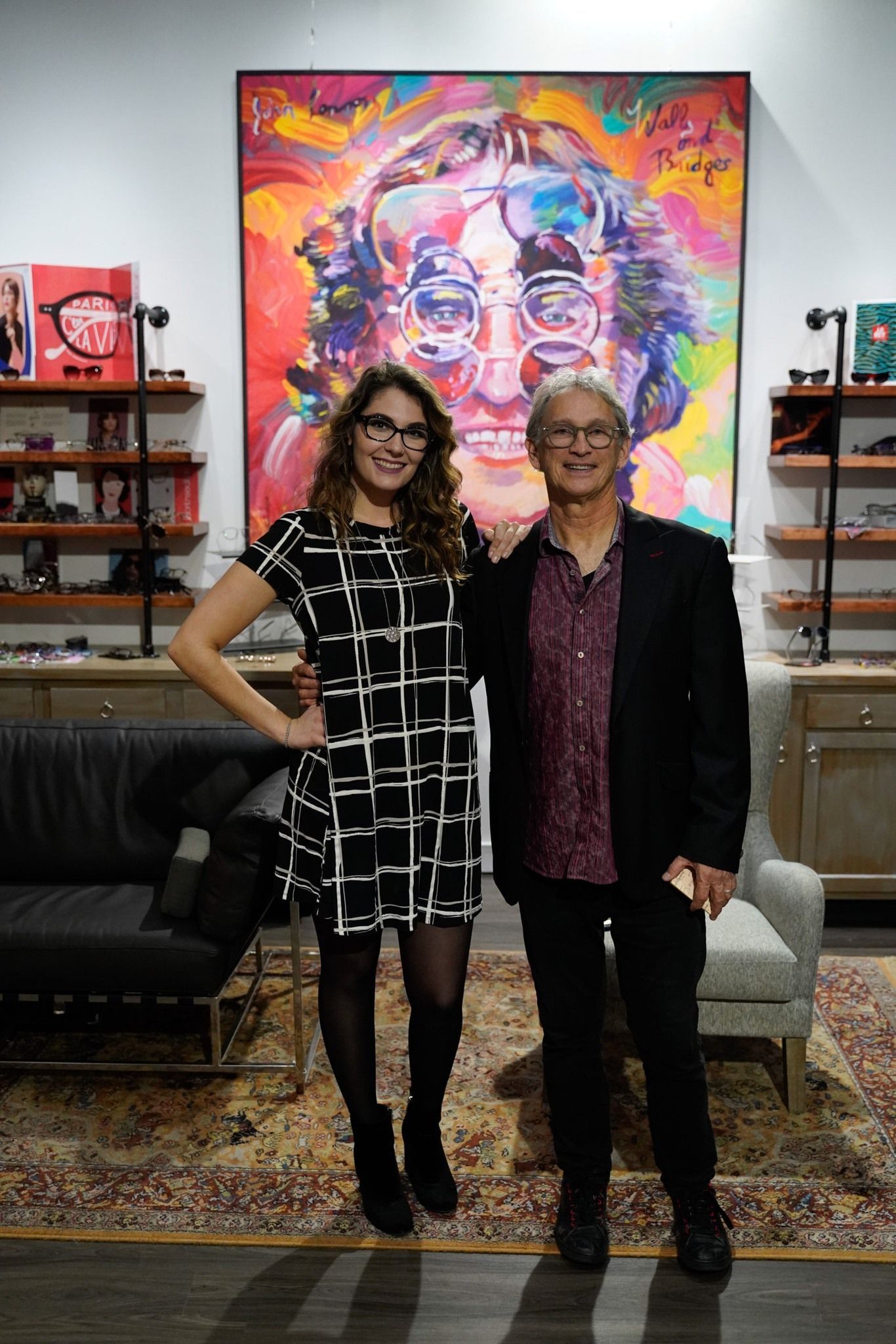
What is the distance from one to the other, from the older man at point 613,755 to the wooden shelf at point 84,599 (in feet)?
8.01

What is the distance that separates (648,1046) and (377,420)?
1251mm

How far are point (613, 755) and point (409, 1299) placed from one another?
1.09 meters

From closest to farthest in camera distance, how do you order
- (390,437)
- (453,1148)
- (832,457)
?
(390,437), (453,1148), (832,457)

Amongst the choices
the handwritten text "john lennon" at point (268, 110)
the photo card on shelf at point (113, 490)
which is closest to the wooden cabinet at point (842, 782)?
the photo card on shelf at point (113, 490)

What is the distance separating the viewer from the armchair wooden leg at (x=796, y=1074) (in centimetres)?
280

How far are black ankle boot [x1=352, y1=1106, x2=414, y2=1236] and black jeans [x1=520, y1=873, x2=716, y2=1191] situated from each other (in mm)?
340

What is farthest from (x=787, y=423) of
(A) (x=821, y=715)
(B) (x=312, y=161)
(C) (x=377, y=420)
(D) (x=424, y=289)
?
(C) (x=377, y=420)

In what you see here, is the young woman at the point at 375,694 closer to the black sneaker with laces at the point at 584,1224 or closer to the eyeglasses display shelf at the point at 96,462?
the black sneaker with laces at the point at 584,1224

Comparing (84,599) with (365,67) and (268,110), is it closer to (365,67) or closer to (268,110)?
(268,110)

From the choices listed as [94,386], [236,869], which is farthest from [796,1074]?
[94,386]

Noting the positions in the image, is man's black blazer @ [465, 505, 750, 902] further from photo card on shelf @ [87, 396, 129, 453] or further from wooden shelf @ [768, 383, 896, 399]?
photo card on shelf @ [87, 396, 129, 453]

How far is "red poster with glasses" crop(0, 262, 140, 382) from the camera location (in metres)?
4.24

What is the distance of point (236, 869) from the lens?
2.77 meters

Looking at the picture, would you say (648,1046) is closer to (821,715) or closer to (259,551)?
(259,551)
